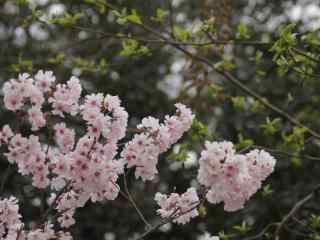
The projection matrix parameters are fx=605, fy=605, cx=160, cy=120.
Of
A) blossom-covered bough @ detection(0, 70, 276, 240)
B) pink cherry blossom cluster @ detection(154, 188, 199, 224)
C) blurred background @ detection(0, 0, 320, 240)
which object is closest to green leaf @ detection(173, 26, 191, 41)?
blossom-covered bough @ detection(0, 70, 276, 240)

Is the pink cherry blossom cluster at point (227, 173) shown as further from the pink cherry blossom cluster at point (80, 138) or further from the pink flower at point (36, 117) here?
the pink flower at point (36, 117)

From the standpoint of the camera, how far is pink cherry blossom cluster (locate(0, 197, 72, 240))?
9.58 ft

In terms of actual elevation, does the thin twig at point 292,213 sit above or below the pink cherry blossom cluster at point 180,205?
above

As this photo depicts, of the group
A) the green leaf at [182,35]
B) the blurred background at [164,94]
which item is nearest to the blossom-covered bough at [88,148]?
the green leaf at [182,35]

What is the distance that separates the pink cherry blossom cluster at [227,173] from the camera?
247 cm

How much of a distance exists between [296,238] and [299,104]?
214 centimetres

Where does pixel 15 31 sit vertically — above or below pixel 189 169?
above

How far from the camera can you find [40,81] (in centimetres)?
284

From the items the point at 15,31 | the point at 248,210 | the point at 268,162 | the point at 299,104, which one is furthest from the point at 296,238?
the point at 15,31

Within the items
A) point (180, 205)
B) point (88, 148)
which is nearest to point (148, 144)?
point (88, 148)

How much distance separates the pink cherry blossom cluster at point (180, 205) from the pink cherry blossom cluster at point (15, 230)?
0.52m

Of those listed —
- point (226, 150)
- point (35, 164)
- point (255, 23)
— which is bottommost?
point (226, 150)

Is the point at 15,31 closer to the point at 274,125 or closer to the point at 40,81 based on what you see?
the point at 274,125

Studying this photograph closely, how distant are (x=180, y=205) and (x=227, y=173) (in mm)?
666
